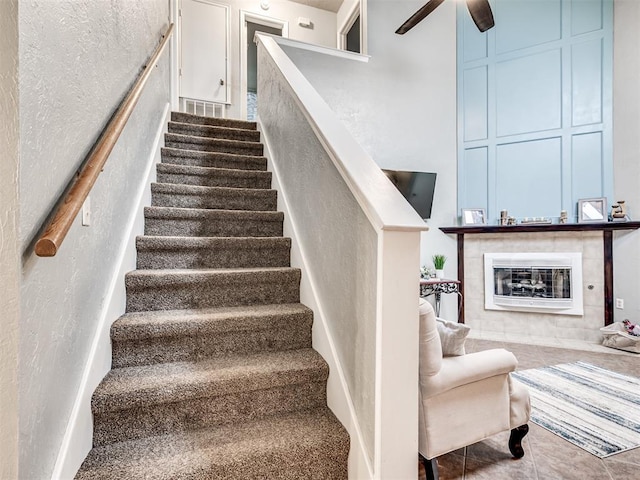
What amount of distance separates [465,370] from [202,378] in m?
1.15

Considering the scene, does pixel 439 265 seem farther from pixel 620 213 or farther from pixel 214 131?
pixel 214 131

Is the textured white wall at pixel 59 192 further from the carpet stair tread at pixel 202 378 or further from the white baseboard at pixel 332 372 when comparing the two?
the white baseboard at pixel 332 372

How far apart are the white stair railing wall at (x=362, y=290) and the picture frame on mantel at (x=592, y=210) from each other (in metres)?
3.83

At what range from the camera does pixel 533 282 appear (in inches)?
171

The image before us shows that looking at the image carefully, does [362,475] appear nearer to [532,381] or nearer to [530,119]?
[532,381]

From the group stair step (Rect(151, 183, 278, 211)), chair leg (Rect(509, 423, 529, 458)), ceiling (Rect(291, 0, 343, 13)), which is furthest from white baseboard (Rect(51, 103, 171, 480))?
ceiling (Rect(291, 0, 343, 13))

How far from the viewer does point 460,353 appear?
5.31 ft

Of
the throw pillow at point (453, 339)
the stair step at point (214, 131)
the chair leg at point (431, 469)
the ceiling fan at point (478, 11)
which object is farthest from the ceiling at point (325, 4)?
the chair leg at point (431, 469)

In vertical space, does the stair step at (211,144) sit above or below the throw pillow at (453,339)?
above

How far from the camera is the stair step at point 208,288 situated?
175 centimetres

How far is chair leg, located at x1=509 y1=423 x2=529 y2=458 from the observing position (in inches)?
71.2

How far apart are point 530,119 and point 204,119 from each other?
13.2 feet

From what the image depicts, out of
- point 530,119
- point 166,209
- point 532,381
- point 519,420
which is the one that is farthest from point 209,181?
point 530,119

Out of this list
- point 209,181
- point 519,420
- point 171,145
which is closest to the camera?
point 519,420
